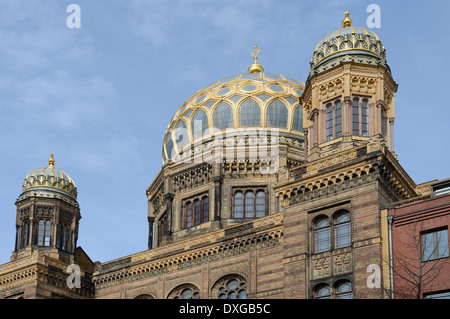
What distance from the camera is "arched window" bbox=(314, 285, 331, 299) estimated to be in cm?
3750

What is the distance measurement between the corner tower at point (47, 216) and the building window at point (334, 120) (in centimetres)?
2257

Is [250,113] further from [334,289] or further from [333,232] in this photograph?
[334,289]

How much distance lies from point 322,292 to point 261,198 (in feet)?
63.6

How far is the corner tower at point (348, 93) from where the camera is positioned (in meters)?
42.0

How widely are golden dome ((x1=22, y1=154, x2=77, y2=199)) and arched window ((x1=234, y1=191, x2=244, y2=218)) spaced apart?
1136 cm

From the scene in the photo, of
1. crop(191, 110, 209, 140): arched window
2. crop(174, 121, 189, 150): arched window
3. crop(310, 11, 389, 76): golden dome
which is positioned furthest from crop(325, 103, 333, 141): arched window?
crop(174, 121, 189, 150): arched window

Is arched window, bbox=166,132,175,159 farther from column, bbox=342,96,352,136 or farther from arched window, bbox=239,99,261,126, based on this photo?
column, bbox=342,96,352,136

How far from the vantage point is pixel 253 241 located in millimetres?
44906

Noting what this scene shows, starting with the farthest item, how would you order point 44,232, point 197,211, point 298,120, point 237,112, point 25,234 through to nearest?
point 237,112 < point 298,120 < point 25,234 < point 197,211 < point 44,232

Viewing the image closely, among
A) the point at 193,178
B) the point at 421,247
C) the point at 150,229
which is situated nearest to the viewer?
the point at 421,247

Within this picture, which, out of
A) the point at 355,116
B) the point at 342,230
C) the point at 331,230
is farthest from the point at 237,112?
the point at 342,230

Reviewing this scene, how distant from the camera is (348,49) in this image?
144 ft
